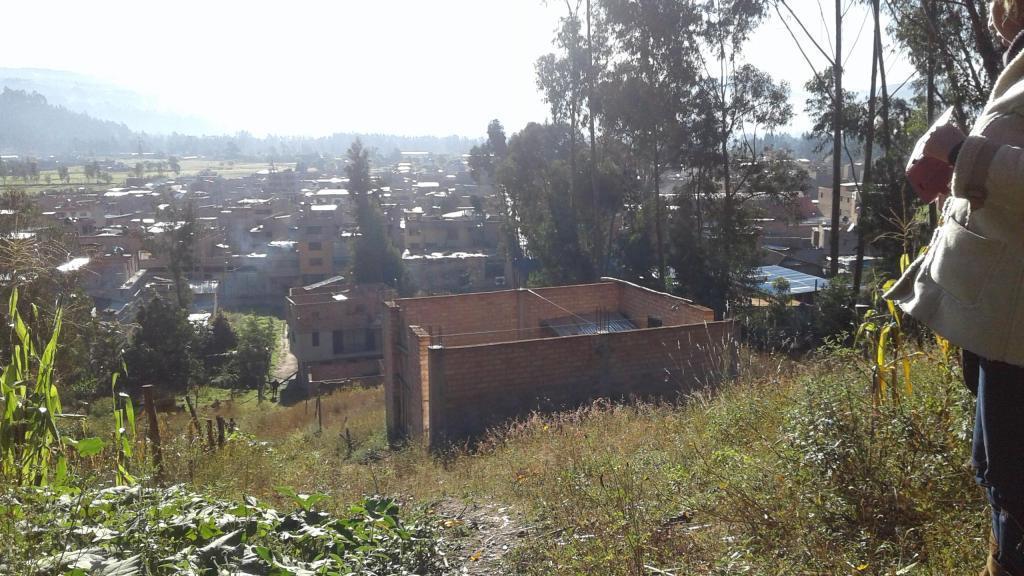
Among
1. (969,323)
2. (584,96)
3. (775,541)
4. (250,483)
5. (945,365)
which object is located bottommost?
(250,483)

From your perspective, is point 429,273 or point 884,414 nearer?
point 884,414

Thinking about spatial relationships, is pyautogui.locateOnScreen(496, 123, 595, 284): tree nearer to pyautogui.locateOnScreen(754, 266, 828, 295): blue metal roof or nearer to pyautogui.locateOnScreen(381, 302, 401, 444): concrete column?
pyautogui.locateOnScreen(754, 266, 828, 295): blue metal roof

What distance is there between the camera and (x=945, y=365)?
2.91 metres

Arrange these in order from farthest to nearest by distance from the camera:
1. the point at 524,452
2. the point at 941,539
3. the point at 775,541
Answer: the point at 524,452
the point at 775,541
the point at 941,539

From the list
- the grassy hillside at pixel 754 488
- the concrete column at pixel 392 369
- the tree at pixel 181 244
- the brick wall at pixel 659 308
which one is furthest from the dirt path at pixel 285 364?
the grassy hillside at pixel 754 488

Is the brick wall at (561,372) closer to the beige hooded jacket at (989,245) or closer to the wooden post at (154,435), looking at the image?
the wooden post at (154,435)

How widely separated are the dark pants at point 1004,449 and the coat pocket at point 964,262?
0.56ft

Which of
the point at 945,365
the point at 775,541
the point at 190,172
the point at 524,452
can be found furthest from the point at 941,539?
the point at 190,172

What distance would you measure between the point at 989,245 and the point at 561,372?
27.0ft

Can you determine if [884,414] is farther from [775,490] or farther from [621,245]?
[621,245]

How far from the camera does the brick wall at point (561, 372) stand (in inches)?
364

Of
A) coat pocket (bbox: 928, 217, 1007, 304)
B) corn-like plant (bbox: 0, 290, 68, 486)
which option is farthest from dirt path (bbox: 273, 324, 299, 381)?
coat pocket (bbox: 928, 217, 1007, 304)

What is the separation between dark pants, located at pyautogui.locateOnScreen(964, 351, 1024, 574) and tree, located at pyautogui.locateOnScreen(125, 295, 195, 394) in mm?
25349

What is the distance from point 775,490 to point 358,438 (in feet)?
34.7
